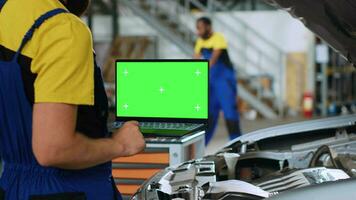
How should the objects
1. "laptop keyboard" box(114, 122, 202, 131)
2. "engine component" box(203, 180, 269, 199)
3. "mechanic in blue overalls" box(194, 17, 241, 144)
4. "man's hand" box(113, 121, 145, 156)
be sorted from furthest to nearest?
"mechanic in blue overalls" box(194, 17, 241, 144) → "laptop keyboard" box(114, 122, 202, 131) → "engine component" box(203, 180, 269, 199) → "man's hand" box(113, 121, 145, 156)

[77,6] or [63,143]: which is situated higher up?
[77,6]

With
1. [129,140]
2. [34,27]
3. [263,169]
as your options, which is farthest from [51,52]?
[263,169]

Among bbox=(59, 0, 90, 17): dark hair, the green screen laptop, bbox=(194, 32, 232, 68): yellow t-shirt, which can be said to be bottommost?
the green screen laptop

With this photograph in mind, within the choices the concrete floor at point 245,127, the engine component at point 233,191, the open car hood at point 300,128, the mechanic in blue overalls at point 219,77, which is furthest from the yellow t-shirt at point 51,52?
the concrete floor at point 245,127

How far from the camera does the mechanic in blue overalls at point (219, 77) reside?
681 centimetres

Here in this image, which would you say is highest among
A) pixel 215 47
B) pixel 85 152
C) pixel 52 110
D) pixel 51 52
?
pixel 215 47

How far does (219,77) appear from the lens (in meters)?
6.90

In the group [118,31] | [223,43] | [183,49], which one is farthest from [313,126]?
[118,31]

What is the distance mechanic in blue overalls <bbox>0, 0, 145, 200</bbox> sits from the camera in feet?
4.54

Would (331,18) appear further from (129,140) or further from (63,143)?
(63,143)

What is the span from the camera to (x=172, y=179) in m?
2.10

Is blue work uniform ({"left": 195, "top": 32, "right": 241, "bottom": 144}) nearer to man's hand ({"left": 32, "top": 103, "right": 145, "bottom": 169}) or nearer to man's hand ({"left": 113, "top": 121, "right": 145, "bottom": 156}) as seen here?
man's hand ({"left": 113, "top": 121, "right": 145, "bottom": 156})

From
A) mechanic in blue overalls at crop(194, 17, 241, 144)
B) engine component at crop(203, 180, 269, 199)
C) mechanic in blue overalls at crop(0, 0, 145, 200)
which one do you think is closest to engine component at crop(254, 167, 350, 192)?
engine component at crop(203, 180, 269, 199)

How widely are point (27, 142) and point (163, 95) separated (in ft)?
2.69
